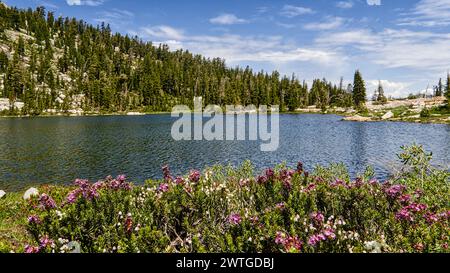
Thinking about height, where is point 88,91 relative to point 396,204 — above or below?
above

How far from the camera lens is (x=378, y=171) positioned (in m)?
30.8

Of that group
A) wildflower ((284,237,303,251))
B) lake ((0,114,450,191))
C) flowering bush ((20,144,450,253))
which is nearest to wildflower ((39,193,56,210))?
flowering bush ((20,144,450,253))

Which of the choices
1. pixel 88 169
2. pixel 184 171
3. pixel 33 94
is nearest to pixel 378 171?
pixel 184 171

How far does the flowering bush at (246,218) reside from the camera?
21.8ft

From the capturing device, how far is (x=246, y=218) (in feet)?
25.2

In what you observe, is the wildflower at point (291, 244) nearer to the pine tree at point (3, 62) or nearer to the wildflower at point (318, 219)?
the wildflower at point (318, 219)

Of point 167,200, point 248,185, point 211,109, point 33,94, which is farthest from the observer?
point 211,109

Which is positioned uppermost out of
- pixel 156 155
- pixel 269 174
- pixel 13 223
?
pixel 269 174

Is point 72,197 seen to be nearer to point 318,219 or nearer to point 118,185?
point 118,185

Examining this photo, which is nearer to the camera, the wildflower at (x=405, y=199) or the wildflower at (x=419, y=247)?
the wildflower at (x=419, y=247)

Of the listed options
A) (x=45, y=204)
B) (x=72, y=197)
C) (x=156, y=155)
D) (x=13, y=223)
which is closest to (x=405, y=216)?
(x=72, y=197)

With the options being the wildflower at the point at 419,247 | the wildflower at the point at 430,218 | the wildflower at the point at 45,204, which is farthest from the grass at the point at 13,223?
the wildflower at the point at 430,218

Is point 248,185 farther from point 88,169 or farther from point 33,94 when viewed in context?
point 33,94
